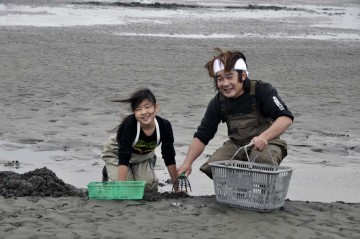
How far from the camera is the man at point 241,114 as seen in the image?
21.8ft

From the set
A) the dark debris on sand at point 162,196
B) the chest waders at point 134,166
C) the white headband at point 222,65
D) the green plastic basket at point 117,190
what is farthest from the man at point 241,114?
the chest waders at point 134,166

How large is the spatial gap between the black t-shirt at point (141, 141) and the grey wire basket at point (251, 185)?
0.74 m

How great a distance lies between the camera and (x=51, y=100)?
13258 millimetres

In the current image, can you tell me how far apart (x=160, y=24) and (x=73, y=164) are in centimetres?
2164

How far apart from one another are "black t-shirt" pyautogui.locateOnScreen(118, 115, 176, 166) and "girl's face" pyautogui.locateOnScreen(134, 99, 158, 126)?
99 millimetres

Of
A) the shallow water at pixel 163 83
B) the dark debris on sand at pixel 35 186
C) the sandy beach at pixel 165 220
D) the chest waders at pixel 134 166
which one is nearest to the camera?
the sandy beach at pixel 165 220

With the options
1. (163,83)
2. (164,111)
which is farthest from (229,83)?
(163,83)

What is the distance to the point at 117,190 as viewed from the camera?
6.71m

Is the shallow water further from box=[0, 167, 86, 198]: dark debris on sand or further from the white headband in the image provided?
the white headband

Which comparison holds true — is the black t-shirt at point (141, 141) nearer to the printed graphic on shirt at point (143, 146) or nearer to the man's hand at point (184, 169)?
the printed graphic on shirt at point (143, 146)

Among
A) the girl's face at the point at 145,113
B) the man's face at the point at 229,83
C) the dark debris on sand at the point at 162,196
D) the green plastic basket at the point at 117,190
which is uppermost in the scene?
the man's face at the point at 229,83

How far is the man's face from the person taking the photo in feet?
22.0

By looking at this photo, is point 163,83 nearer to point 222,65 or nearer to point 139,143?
point 139,143

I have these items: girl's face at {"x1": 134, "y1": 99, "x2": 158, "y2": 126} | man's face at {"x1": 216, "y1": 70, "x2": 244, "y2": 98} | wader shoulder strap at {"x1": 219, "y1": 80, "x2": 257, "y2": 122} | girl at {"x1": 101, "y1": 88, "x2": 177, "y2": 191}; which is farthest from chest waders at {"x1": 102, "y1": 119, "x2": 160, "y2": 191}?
man's face at {"x1": 216, "y1": 70, "x2": 244, "y2": 98}
